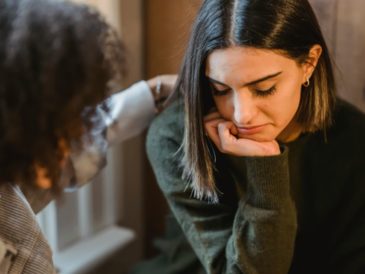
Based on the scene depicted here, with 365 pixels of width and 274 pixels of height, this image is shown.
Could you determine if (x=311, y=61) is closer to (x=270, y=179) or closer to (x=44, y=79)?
(x=270, y=179)

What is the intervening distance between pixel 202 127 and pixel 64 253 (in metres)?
0.56

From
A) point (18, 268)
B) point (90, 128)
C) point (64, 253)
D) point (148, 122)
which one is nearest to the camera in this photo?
point (90, 128)

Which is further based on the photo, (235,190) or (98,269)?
(98,269)

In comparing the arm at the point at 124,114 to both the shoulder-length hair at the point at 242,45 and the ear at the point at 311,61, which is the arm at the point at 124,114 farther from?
the ear at the point at 311,61

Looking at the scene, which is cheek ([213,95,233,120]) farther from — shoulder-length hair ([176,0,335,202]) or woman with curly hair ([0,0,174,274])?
woman with curly hair ([0,0,174,274])

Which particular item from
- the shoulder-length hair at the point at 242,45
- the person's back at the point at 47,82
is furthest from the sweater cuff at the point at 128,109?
the person's back at the point at 47,82

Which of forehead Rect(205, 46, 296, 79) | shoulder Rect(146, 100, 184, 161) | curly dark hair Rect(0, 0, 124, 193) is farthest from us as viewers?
shoulder Rect(146, 100, 184, 161)

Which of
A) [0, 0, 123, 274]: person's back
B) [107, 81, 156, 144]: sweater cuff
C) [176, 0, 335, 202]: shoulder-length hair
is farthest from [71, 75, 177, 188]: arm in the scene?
[0, 0, 123, 274]: person's back

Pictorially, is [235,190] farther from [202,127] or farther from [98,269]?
[98,269]

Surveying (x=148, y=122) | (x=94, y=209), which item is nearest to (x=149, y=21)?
(x=148, y=122)

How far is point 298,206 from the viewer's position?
116 cm

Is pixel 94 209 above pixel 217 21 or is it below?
below

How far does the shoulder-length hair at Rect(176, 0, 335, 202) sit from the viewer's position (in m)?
0.96

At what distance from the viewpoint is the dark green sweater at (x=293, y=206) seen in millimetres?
1046
